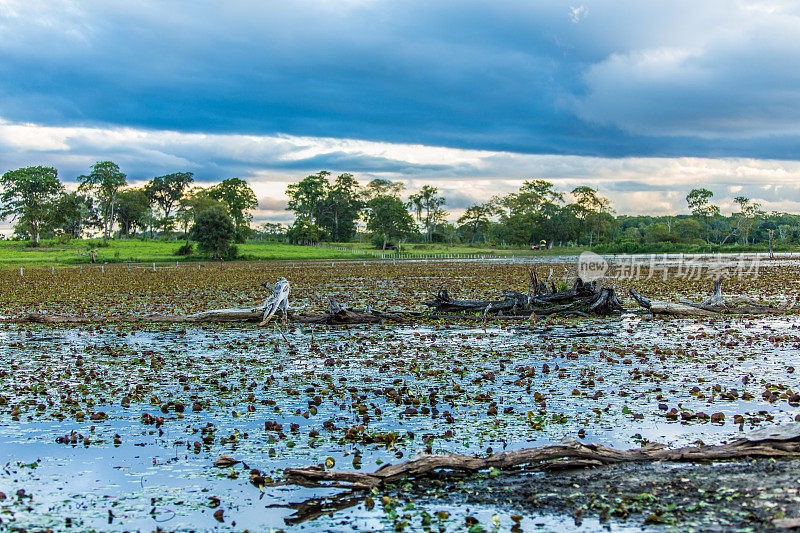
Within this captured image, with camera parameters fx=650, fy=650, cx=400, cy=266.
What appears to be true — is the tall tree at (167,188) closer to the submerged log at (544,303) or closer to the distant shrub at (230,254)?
the distant shrub at (230,254)

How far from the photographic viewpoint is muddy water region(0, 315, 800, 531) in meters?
7.46

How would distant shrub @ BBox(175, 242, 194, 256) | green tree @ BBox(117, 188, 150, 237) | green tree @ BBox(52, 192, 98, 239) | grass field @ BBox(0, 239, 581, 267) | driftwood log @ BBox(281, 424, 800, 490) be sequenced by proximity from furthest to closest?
green tree @ BBox(117, 188, 150, 237)
green tree @ BBox(52, 192, 98, 239)
distant shrub @ BBox(175, 242, 194, 256)
grass field @ BBox(0, 239, 581, 267)
driftwood log @ BBox(281, 424, 800, 490)

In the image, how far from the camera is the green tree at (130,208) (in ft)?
434

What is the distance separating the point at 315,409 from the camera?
442 inches

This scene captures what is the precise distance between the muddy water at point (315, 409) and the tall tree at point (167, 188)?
13568 cm

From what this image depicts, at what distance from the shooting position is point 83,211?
12456cm

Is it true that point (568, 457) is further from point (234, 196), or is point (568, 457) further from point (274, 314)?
point (234, 196)

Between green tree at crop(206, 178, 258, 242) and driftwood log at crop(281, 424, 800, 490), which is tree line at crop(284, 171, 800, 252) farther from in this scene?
driftwood log at crop(281, 424, 800, 490)

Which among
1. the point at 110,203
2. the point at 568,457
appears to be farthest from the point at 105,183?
the point at 568,457

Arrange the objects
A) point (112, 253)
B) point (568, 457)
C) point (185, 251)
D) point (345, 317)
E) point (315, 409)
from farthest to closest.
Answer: point (185, 251)
point (112, 253)
point (345, 317)
point (315, 409)
point (568, 457)

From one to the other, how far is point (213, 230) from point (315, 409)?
8259 centimetres

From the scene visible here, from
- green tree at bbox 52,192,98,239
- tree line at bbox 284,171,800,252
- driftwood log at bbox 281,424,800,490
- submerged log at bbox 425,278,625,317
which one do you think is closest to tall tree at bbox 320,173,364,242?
tree line at bbox 284,171,800,252

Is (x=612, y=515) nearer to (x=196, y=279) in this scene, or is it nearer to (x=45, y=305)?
(x=45, y=305)

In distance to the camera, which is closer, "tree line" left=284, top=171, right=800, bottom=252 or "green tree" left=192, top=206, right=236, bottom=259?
"green tree" left=192, top=206, right=236, bottom=259
